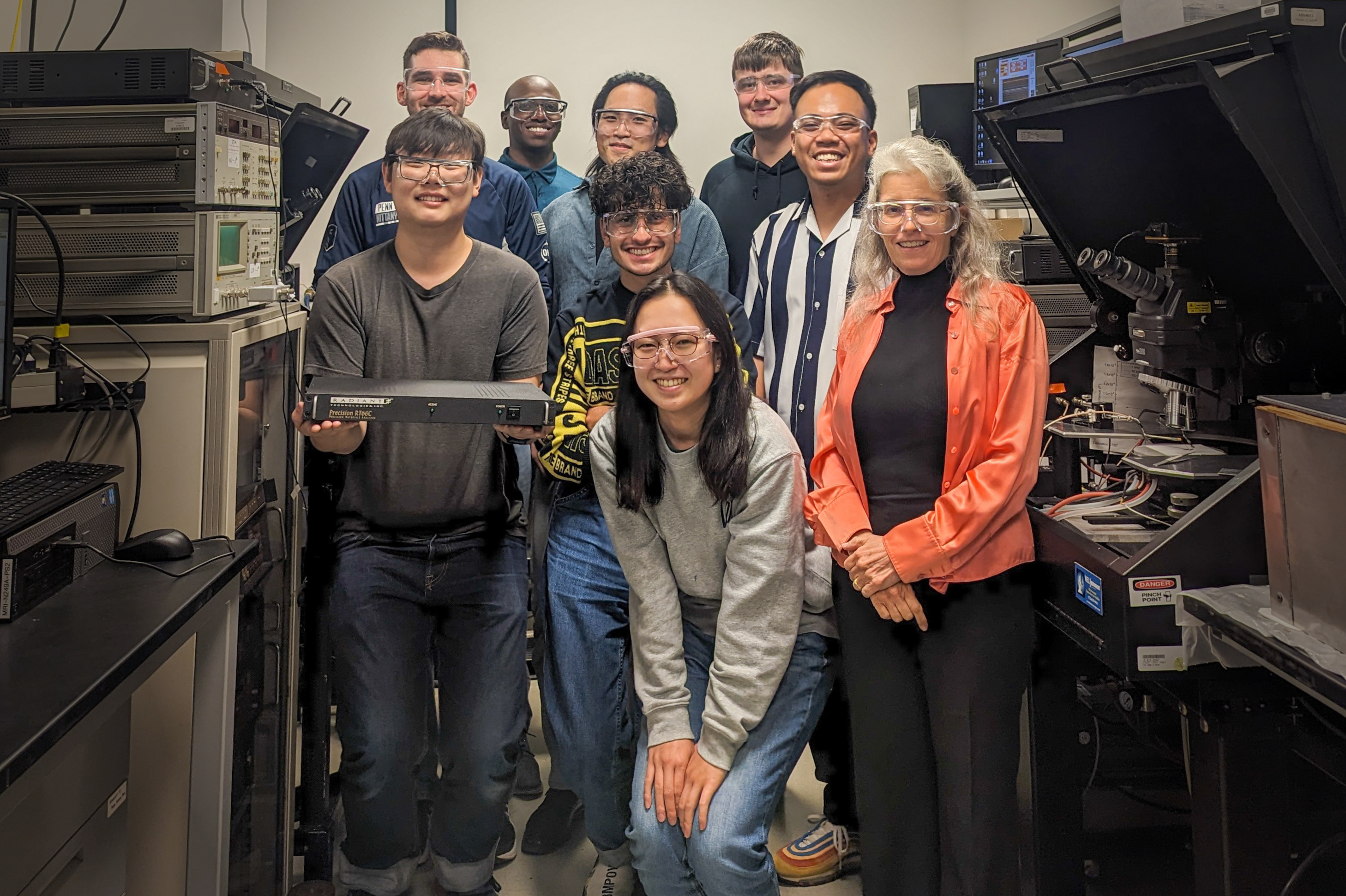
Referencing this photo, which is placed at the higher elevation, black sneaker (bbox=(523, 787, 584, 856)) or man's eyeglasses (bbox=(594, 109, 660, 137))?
man's eyeglasses (bbox=(594, 109, 660, 137))

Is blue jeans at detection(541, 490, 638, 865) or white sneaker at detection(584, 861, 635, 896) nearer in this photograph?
blue jeans at detection(541, 490, 638, 865)

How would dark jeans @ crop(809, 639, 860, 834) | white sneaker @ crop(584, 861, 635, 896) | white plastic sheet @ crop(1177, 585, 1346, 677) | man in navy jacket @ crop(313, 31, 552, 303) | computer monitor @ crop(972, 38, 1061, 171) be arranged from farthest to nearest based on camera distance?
computer monitor @ crop(972, 38, 1061, 171) → man in navy jacket @ crop(313, 31, 552, 303) → dark jeans @ crop(809, 639, 860, 834) → white sneaker @ crop(584, 861, 635, 896) → white plastic sheet @ crop(1177, 585, 1346, 677)

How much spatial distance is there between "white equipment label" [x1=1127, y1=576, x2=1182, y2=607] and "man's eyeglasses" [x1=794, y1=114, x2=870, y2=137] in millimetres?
1219

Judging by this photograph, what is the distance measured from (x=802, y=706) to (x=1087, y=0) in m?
3.36

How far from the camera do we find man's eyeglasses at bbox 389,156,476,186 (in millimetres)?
1996

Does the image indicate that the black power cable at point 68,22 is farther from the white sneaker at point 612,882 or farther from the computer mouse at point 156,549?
the white sneaker at point 612,882

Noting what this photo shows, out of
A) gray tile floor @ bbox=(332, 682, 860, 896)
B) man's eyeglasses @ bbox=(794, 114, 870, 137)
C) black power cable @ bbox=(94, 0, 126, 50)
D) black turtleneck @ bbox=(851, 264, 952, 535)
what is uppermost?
black power cable @ bbox=(94, 0, 126, 50)

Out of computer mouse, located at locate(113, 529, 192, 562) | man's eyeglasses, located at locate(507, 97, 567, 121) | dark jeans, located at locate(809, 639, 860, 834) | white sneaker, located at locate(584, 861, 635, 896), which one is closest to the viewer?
computer mouse, located at locate(113, 529, 192, 562)

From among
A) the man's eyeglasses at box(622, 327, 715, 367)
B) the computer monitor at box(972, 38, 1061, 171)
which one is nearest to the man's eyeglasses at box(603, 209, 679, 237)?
the man's eyeglasses at box(622, 327, 715, 367)

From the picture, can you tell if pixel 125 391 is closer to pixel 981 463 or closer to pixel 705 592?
pixel 705 592

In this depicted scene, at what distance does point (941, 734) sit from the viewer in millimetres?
1742

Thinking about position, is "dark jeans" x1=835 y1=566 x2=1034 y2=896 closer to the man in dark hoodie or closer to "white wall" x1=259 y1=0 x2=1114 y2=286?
the man in dark hoodie

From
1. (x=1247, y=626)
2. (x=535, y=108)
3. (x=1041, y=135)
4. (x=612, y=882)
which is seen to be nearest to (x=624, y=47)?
(x=535, y=108)

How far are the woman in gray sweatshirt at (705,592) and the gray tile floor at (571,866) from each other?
1.87 feet
